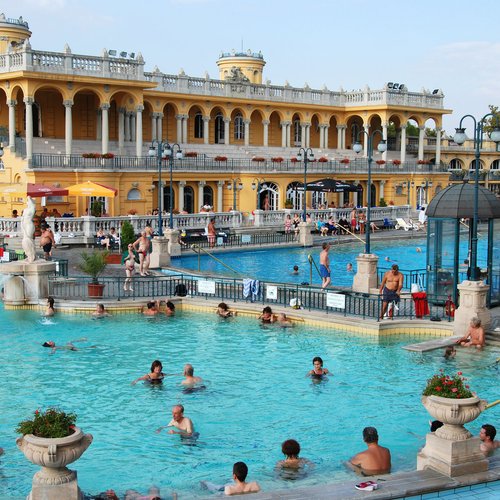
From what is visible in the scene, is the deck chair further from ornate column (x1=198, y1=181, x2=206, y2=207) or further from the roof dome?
the roof dome

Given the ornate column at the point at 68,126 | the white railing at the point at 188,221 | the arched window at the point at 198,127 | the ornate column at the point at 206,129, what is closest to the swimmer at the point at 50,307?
the white railing at the point at 188,221

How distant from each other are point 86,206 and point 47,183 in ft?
8.34

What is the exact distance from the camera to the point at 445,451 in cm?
1163

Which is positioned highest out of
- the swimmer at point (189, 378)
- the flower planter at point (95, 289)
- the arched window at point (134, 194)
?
the arched window at point (134, 194)

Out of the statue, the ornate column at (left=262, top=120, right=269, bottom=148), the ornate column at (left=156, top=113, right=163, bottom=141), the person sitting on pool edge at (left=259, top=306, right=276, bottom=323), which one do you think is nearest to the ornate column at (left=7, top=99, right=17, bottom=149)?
the ornate column at (left=156, top=113, right=163, bottom=141)

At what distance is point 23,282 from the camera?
83.4 ft

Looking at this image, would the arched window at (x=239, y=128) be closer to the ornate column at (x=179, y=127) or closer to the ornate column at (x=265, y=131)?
the ornate column at (x=265, y=131)

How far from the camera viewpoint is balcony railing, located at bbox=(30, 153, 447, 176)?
43.6 metres

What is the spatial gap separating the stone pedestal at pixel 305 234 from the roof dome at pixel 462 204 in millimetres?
18821

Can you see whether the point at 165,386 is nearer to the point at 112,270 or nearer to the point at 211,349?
the point at 211,349

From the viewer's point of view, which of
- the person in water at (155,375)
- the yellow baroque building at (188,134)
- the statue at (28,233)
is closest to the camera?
the person in water at (155,375)

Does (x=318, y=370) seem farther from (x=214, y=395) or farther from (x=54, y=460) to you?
(x=54, y=460)

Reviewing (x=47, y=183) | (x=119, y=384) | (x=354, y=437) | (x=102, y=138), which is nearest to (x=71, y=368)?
(x=119, y=384)

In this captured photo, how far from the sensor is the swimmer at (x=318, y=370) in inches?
704
